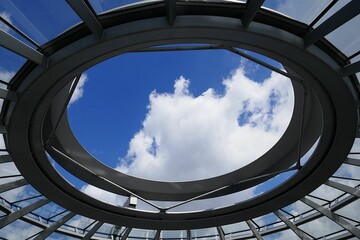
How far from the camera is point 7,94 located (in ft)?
35.7

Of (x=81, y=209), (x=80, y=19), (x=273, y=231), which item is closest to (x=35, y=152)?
(x=81, y=209)

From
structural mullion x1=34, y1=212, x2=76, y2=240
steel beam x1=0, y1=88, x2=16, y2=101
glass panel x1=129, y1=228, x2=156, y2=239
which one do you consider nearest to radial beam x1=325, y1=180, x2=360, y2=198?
glass panel x1=129, y1=228, x2=156, y2=239

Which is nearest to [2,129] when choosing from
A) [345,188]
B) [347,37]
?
[347,37]

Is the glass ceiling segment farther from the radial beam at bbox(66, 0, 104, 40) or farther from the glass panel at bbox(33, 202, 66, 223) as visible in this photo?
the glass panel at bbox(33, 202, 66, 223)

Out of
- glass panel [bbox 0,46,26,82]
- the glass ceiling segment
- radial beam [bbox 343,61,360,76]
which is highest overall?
the glass ceiling segment

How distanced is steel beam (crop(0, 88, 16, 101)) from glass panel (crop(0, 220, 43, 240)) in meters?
11.8

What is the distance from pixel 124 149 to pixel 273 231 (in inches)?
422

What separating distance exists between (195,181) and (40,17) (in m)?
12.0

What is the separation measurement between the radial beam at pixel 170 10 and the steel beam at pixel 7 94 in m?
5.72

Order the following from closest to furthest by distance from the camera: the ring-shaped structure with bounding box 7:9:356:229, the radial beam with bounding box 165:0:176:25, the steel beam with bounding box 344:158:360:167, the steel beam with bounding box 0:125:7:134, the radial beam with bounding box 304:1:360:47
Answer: the radial beam with bounding box 304:1:360:47
the radial beam with bounding box 165:0:176:25
the ring-shaped structure with bounding box 7:9:356:229
the steel beam with bounding box 0:125:7:134
the steel beam with bounding box 344:158:360:167

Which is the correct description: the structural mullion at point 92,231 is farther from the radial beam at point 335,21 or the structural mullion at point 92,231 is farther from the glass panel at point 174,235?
the radial beam at point 335,21

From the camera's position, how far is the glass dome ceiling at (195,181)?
9.13 metres

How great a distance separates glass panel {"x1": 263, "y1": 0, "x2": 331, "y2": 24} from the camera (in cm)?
885

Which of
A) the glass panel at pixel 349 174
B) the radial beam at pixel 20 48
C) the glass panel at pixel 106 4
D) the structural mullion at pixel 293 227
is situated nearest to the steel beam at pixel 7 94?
the radial beam at pixel 20 48
